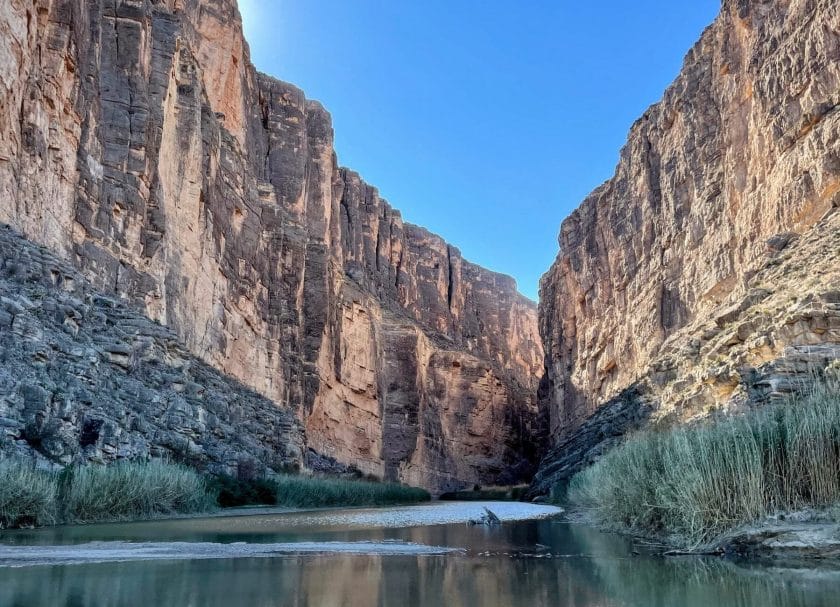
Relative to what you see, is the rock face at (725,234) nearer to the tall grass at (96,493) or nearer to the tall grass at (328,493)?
the tall grass at (328,493)

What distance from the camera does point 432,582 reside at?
658 cm

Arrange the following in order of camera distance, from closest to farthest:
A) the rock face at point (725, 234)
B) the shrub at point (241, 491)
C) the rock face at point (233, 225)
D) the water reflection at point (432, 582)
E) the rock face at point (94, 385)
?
the water reflection at point (432, 582) → the rock face at point (94, 385) → the rock face at point (725, 234) → the shrub at point (241, 491) → the rock face at point (233, 225)

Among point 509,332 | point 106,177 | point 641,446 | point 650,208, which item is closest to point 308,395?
point 106,177

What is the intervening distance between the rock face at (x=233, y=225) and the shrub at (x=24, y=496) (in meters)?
12.9

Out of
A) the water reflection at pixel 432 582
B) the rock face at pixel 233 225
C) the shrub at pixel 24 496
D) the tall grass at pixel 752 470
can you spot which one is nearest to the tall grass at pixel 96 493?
the shrub at pixel 24 496

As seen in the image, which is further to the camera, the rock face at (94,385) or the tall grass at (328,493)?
the tall grass at (328,493)

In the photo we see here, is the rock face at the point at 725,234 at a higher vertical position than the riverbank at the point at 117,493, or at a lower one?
higher

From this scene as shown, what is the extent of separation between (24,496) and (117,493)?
2.93 m

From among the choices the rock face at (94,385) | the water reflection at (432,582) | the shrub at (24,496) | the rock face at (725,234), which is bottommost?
the water reflection at (432,582)

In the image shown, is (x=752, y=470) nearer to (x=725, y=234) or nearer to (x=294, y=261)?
(x=725, y=234)

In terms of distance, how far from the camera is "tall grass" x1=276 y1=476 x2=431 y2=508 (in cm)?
2467

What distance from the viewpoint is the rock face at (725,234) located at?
20.2 m

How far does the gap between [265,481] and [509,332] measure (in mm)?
87254

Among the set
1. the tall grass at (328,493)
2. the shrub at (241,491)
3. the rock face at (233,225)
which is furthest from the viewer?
the rock face at (233,225)
